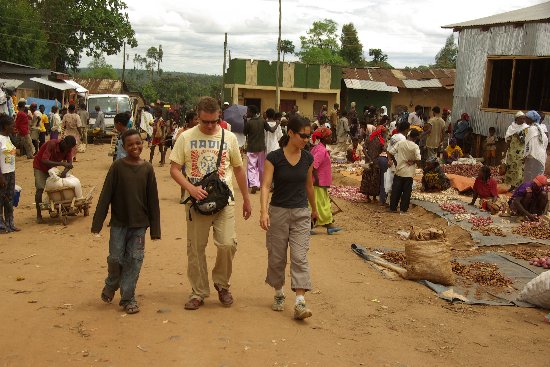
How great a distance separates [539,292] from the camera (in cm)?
664

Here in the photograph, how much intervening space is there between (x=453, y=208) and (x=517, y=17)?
8.51 meters

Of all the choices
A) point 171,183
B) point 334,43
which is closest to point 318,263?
point 171,183

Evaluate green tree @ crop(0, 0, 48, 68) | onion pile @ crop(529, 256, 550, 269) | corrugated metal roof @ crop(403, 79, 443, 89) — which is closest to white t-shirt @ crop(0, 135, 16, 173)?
onion pile @ crop(529, 256, 550, 269)

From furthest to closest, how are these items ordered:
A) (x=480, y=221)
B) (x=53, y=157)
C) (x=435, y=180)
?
(x=435, y=180) → (x=480, y=221) → (x=53, y=157)

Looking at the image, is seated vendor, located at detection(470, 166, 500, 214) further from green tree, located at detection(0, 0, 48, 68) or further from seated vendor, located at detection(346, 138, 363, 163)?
green tree, located at detection(0, 0, 48, 68)

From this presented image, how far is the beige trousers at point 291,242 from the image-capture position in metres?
5.65

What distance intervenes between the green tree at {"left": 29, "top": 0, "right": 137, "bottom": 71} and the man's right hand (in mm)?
47562

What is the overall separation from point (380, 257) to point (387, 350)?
11.4 ft

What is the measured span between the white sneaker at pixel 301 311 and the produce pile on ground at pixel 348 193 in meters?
8.13

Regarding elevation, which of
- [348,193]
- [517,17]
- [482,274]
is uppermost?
[517,17]

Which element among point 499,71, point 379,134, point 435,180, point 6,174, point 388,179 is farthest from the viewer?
point 499,71

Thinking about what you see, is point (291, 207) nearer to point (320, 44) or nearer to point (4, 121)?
point (4, 121)

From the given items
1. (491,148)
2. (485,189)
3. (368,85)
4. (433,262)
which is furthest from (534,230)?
(368,85)

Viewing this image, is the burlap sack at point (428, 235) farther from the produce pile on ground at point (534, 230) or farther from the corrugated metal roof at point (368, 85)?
the corrugated metal roof at point (368, 85)
